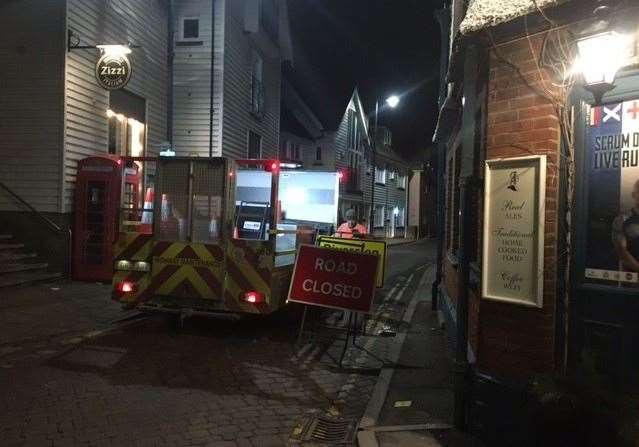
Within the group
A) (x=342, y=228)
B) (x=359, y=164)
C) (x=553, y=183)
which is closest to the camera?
(x=553, y=183)

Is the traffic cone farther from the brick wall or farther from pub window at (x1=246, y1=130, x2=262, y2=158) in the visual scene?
pub window at (x1=246, y1=130, x2=262, y2=158)

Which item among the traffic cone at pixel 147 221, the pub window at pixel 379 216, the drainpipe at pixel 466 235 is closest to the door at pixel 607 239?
the drainpipe at pixel 466 235

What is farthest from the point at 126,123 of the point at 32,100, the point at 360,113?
the point at 360,113

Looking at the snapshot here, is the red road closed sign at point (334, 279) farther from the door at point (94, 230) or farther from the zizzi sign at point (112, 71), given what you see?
the zizzi sign at point (112, 71)

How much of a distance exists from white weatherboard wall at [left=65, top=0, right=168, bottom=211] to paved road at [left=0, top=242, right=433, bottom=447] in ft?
20.4

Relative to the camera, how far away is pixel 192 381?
6164mm

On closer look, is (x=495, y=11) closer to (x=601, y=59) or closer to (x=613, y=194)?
(x=601, y=59)

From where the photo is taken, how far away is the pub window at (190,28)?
17.6 metres

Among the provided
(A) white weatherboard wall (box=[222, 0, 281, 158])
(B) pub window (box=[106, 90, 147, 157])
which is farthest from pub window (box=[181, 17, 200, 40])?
(B) pub window (box=[106, 90, 147, 157])

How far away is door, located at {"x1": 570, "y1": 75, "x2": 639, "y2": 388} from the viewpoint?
388 cm

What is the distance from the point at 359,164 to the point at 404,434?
115 ft

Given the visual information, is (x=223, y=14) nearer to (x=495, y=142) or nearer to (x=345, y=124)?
(x=495, y=142)

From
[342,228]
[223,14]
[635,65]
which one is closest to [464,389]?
[635,65]

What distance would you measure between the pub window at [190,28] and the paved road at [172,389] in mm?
11491
